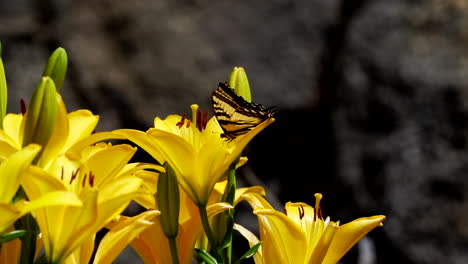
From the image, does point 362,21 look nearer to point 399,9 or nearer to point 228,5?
point 399,9

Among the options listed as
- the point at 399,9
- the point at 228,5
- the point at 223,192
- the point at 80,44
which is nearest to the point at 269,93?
the point at 228,5

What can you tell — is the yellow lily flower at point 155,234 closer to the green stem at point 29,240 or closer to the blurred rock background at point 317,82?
the green stem at point 29,240

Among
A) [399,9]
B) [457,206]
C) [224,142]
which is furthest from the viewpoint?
[399,9]

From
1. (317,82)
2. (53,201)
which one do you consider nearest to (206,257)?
(53,201)

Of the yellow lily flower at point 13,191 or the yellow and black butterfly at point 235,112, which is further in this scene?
the yellow and black butterfly at point 235,112

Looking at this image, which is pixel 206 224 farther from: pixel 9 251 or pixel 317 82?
pixel 317 82

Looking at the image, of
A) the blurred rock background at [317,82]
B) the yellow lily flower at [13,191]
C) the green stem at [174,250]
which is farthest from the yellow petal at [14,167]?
the blurred rock background at [317,82]
